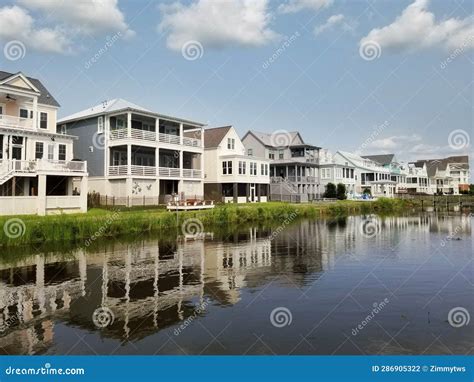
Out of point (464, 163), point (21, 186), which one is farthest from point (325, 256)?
point (464, 163)

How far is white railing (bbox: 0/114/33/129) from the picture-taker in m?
32.1

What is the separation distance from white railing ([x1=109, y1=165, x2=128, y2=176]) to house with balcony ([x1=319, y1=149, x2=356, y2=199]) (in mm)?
42480

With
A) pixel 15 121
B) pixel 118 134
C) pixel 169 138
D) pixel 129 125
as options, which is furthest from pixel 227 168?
pixel 15 121

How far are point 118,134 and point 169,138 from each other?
5.81m

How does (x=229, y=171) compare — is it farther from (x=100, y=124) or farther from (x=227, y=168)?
(x=100, y=124)

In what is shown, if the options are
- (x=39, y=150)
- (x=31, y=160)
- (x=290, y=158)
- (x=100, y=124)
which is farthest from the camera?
(x=290, y=158)

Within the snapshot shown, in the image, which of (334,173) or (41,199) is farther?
(334,173)

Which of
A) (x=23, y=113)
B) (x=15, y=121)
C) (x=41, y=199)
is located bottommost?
(x=41, y=199)

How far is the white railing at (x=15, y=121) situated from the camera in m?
32.1

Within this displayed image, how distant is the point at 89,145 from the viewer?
42.7m

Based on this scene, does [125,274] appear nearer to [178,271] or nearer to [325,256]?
[178,271]

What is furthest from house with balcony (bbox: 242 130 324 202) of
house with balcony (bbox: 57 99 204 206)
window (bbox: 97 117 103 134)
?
window (bbox: 97 117 103 134)

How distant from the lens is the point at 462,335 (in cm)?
1006

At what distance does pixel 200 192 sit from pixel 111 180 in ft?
37.6
